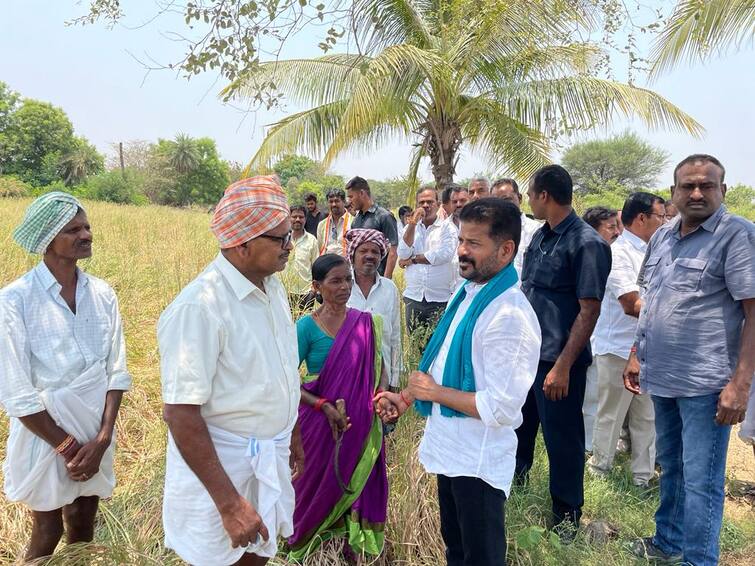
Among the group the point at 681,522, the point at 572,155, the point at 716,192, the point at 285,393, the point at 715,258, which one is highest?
the point at 572,155

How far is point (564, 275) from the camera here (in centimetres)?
307

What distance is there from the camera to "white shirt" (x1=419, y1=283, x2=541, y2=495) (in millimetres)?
1875

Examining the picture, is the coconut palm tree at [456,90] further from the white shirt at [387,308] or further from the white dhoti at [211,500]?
the white dhoti at [211,500]

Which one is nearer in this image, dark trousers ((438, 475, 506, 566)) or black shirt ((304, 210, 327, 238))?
dark trousers ((438, 475, 506, 566))

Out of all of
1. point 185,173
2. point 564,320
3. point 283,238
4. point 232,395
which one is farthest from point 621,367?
point 185,173

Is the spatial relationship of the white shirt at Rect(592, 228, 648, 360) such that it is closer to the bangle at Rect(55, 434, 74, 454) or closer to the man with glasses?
the man with glasses

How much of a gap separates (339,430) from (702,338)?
1790 mm

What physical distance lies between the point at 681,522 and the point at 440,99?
7001 mm

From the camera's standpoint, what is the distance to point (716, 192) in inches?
103

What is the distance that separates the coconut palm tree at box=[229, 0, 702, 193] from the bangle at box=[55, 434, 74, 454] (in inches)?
224

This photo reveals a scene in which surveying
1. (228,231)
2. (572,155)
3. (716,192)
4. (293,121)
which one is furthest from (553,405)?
(572,155)

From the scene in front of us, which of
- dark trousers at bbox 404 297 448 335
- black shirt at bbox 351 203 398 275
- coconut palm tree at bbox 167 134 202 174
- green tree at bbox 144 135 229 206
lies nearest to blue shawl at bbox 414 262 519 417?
dark trousers at bbox 404 297 448 335

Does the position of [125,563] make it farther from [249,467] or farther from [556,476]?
[556,476]

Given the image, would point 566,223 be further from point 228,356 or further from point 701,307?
point 228,356
